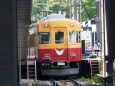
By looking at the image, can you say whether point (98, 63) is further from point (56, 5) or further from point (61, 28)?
point (56, 5)

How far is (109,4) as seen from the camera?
18.8m

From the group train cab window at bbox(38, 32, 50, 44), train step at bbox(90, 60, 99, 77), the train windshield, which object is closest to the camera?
train cab window at bbox(38, 32, 50, 44)

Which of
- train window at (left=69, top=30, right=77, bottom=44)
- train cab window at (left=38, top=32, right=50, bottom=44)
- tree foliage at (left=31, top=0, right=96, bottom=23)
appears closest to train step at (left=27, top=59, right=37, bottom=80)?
train cab window at (left=38, top=32, right=50, bottom=44)

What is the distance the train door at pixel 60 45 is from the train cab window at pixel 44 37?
45 centimetres

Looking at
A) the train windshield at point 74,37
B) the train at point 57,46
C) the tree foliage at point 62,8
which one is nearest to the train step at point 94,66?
the train at point 57,46

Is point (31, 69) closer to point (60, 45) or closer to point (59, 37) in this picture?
point (60, 45)

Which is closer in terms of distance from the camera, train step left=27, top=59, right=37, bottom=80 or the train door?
train step left=27, top=59, right=37, bottom=80

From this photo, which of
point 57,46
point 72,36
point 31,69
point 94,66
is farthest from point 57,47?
point 94,66

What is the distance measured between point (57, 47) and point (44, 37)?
3.60ft

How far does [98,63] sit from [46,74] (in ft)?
12.3

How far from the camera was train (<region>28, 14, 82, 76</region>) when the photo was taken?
26.0 m

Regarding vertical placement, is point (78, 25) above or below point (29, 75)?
above

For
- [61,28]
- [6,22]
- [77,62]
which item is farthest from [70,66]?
[6,22]

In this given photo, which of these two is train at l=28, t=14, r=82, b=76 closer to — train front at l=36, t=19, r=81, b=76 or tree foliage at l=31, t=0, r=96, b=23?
train front at l=36, t=19, r=81, b=76
